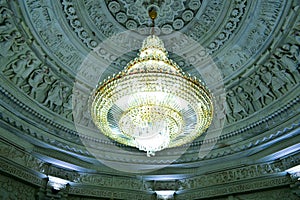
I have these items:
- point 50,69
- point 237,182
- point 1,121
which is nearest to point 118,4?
point 50,69

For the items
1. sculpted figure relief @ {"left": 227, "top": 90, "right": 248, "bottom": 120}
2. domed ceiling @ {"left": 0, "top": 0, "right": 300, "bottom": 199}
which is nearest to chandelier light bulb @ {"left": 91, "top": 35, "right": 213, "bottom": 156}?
domed ceiling @ {"left": 0, "top": 0, "right": 300, "bottom": 199}

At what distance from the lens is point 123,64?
7965mm

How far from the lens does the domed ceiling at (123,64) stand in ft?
21.2

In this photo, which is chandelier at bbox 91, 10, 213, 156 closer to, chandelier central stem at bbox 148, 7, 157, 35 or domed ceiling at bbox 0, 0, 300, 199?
chandelier central stem at bbox 148, 7, 157, 35

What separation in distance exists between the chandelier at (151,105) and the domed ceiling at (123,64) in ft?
7.40

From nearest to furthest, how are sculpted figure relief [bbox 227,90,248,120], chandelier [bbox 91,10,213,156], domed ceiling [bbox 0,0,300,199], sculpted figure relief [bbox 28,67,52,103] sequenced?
chandelier [bbox 91,10,213,156]
domed ceiling [bbox 0,0,300,199]
sculpted figure relief [bbox 28,67,52,103]
sculpted figure relief [bbox 227,90,248,120]

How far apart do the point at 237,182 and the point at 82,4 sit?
474 centimetres

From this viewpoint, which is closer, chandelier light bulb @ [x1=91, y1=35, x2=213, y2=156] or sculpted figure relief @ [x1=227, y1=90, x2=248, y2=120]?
chandelier light bulb @ [x1=91, y1=35, x2=213, y2=156]

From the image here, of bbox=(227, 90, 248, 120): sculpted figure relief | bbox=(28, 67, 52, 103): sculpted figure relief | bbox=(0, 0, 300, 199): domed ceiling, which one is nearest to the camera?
bbox=(0, 0, 300, 199): domed ceiling

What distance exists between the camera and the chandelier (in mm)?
4621

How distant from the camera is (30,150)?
6559 mm

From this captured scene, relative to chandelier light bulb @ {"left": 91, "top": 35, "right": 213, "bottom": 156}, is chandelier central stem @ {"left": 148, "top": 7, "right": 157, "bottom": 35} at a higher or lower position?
higher

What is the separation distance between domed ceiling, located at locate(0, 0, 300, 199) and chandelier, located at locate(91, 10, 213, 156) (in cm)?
226

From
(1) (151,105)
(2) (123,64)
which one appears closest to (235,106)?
→ (2) (123,64)
